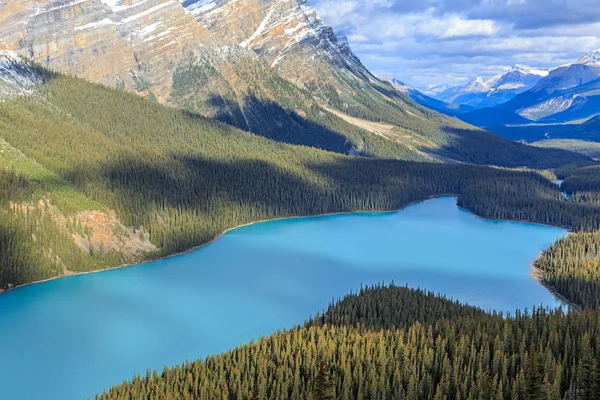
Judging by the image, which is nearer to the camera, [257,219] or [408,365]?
[408,365]

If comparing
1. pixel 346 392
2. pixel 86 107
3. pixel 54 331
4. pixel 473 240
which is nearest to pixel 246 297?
pixel 54 331

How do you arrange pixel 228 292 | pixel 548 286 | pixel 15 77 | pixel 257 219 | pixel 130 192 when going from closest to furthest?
1. pixel 228 292
2. pixel 548 286
3. pixel 130 192
4. pixel 257 219
5. pixel 15 77

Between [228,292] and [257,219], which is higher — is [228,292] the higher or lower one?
the lower one

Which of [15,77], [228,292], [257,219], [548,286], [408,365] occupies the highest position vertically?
[15,77]

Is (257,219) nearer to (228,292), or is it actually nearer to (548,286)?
(228,292)

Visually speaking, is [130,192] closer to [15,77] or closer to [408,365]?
[15,77]

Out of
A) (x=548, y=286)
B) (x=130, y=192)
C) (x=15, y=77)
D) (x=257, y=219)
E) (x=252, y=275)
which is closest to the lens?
(x=548, y=286)

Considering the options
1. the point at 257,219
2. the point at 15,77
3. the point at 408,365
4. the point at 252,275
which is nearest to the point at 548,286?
the point at 252,275

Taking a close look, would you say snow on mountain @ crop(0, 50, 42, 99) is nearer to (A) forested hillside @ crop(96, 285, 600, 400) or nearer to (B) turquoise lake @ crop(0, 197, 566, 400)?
(B) turquoise lake @ crop(0, 197, 566, 400)
